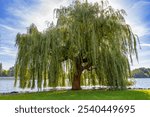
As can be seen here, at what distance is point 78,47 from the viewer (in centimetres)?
1420

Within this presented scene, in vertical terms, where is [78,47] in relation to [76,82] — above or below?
above

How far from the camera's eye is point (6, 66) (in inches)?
659

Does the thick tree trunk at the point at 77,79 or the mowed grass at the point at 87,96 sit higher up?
the thick tree trunk at the point at 77,79

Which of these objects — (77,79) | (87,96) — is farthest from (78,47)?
(87,96)

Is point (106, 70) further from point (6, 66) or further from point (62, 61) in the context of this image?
point (6, 66)

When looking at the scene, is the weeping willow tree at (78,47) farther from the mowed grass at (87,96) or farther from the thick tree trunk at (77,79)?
the mowed grass at (87,96)

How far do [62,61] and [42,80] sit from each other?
4.74 ft

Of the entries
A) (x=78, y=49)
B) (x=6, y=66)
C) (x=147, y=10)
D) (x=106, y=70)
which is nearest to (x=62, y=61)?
(x=78, y=49)

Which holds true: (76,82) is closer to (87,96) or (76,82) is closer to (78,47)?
(78,47)

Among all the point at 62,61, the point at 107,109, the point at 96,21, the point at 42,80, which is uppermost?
the point at 96,21

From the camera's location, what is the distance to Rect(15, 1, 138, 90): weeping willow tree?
45.7ft

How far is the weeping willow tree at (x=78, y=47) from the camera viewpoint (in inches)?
548

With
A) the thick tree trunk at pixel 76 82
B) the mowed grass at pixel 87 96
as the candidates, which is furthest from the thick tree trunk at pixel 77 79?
the mowed grass at pixel 87 96

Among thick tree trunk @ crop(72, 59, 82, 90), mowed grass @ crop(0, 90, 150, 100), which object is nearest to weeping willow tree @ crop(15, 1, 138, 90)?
thick tree trunk @ crop(72, 59, 82, 90)
